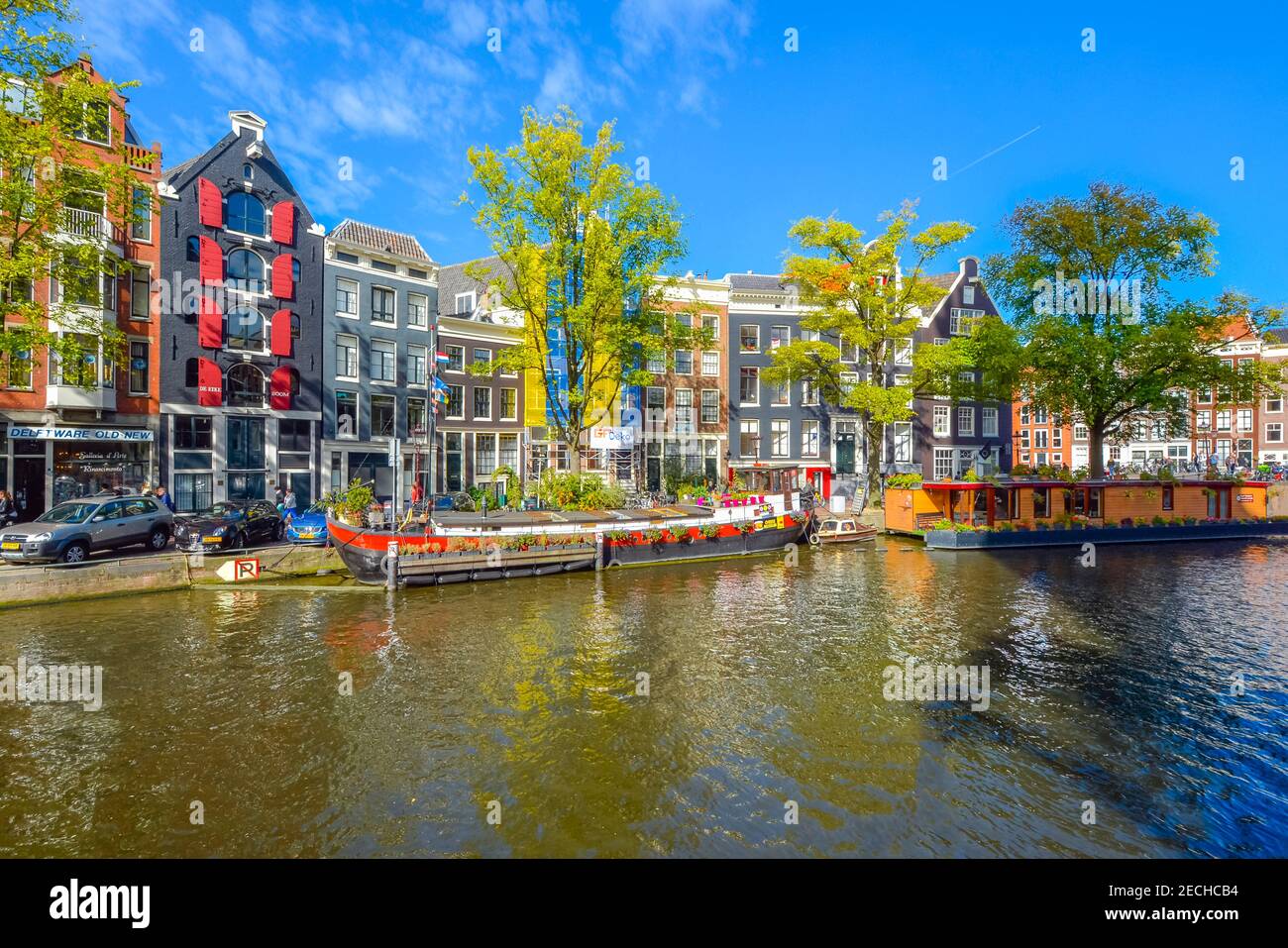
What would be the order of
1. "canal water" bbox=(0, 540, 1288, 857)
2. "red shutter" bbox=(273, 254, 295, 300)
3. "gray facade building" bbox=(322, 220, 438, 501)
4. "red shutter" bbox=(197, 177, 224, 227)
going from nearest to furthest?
"canal water" bbox=(0, 540, 1288, 857) → "red shutter" bbox=(197, 177, 224, 227) → "red shutter" bbox=(273, 254, 295, 300) → "gray facade building" bbox=(322, 220, 438, 501)

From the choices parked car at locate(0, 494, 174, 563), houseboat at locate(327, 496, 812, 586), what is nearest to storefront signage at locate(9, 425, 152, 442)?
parked car at locate(0, 494, 174, 563)

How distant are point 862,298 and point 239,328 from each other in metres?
33.7

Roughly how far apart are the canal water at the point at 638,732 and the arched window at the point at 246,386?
16034 mm

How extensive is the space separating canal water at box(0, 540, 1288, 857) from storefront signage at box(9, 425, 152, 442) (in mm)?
13199

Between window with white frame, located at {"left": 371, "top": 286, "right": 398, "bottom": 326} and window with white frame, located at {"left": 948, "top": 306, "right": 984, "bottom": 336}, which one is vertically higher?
window with white frame, located at {"left": 948, "top": 306, "right": 984, "bottom": 336}

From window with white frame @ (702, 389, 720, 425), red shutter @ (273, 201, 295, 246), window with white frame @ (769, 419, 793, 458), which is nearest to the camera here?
red shutter @ (273, 201, 295, 246)

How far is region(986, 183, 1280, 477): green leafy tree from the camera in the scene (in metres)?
34.5

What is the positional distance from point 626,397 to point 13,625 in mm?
32093

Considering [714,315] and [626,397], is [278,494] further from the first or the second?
[714,315]

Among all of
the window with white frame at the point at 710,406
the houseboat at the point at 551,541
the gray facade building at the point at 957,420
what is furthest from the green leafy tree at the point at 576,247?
the gray facade building at the point at 957,420

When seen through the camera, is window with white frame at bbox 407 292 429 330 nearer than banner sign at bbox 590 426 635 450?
Yes

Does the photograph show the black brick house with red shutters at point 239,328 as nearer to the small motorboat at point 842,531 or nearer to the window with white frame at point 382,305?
the window with white frame at point 382,305

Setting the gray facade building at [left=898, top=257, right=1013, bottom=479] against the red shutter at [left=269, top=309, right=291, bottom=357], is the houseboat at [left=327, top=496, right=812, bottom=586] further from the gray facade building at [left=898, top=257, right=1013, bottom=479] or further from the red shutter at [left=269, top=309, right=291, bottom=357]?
the gray facade building at [left=898, top=257, right=1013, bottom=479]
